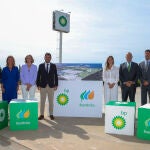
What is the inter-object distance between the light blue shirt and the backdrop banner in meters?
0.72

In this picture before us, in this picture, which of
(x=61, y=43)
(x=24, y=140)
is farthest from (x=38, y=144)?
(x=61, y=43)

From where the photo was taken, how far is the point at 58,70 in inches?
300

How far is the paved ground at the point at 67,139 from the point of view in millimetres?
4879

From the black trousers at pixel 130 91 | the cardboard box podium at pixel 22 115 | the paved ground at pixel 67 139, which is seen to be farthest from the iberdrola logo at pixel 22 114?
the black trousers at pixel 130 91

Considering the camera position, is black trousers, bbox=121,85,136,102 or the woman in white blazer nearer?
black trousers, bbox=121,85,136,102

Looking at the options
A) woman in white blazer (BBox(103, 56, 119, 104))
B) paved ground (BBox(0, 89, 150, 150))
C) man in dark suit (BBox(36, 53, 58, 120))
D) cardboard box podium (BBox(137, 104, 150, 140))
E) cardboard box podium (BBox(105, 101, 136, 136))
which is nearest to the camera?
paved ground (BBox(0, 89, 150, 150))

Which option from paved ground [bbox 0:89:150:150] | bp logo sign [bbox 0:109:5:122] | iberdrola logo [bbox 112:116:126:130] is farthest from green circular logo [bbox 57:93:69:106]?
iberdrola logo [bbox 112:116:126:130]

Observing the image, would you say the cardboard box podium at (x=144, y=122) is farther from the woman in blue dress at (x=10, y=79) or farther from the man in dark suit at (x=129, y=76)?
the woman in blue dress at (x=10, y=79)

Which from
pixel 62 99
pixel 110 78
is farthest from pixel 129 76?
pixel 62 99

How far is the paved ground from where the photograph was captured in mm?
4879

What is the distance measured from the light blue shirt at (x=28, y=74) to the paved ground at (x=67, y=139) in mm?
1203

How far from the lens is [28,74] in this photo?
23.6 feet

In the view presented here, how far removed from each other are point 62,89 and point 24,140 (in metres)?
2.54

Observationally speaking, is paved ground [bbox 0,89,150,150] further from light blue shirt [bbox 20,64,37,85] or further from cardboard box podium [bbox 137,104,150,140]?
light blue shirt [bbox 20,64,37,85]
